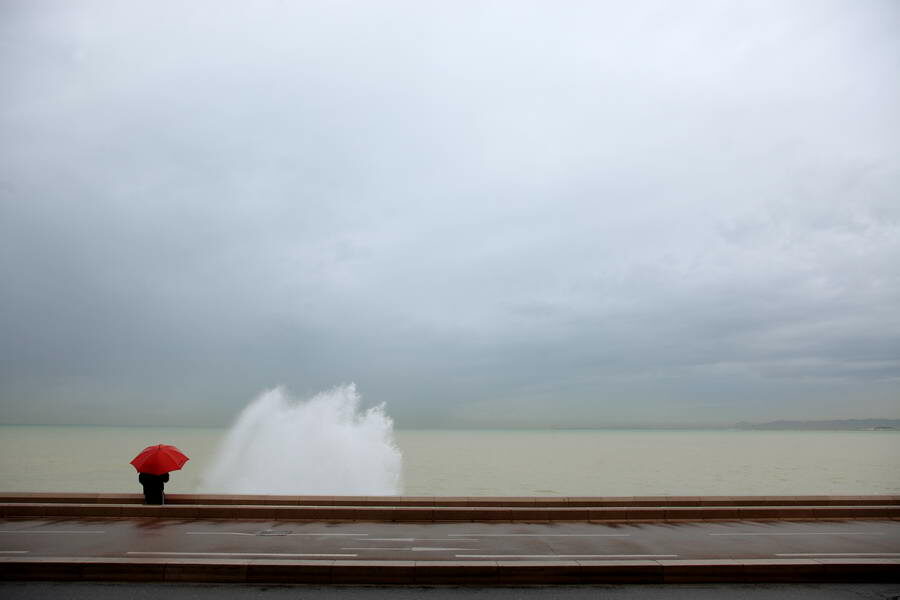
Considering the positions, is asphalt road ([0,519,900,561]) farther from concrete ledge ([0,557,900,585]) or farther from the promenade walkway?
concrete ledge ([0,557,900,585])

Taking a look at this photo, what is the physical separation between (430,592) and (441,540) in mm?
2587

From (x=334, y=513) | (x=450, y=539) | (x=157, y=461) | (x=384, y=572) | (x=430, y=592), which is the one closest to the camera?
(x=430, y=592)

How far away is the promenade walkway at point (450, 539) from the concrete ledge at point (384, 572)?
2cm

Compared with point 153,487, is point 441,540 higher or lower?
lower

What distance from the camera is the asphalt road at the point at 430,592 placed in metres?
7.87

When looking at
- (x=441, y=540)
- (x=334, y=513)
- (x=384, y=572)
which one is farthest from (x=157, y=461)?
(x=384, y=572)

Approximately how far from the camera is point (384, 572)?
27.9ft

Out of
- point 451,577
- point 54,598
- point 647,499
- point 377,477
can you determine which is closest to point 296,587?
point 451,577

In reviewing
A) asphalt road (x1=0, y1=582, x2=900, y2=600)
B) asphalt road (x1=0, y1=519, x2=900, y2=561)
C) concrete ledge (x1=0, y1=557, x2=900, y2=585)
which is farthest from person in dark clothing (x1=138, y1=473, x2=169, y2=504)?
asphalt road (x1=0, y1=582, x2=900, y2=600)

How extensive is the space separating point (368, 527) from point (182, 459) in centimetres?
509

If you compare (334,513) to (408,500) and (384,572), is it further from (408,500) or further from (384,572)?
(384,572)

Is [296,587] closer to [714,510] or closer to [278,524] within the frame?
[278,524]

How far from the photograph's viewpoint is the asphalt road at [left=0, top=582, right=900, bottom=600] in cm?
787

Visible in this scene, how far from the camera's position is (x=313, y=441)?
31.2 metres
